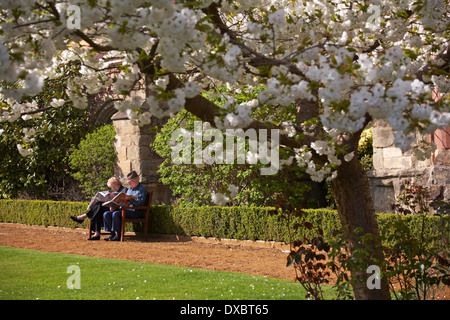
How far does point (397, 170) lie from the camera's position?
33.9 ft

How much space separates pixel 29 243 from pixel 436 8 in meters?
8.64

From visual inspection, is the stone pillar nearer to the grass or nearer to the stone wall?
the stone wall

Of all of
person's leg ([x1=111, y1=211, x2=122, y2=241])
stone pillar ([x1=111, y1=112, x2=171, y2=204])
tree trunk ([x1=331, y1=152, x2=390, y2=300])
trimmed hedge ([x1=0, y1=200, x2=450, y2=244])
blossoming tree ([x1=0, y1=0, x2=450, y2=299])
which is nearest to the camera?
blossoming tree ([x1=0, y1=0, x2=450, y2=299])

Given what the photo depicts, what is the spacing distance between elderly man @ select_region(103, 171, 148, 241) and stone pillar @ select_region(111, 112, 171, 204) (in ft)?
8.57

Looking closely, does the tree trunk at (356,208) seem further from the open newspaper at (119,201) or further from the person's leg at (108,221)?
the person's leg at (108,221)

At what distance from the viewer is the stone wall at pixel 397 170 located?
9.48 metres

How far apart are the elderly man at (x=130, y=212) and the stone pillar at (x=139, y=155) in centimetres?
261

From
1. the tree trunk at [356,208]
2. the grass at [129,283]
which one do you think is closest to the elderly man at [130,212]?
the grass at [129,283]

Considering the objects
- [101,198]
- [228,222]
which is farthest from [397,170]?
[101,198]

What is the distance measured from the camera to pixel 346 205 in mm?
4754

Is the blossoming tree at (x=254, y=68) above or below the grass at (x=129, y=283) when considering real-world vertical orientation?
above

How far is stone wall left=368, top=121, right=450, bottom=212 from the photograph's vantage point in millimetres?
9484

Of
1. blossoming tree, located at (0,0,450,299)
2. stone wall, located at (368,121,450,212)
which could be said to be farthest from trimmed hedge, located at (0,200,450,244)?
blossoming tree, located at (0,0,450,299)
